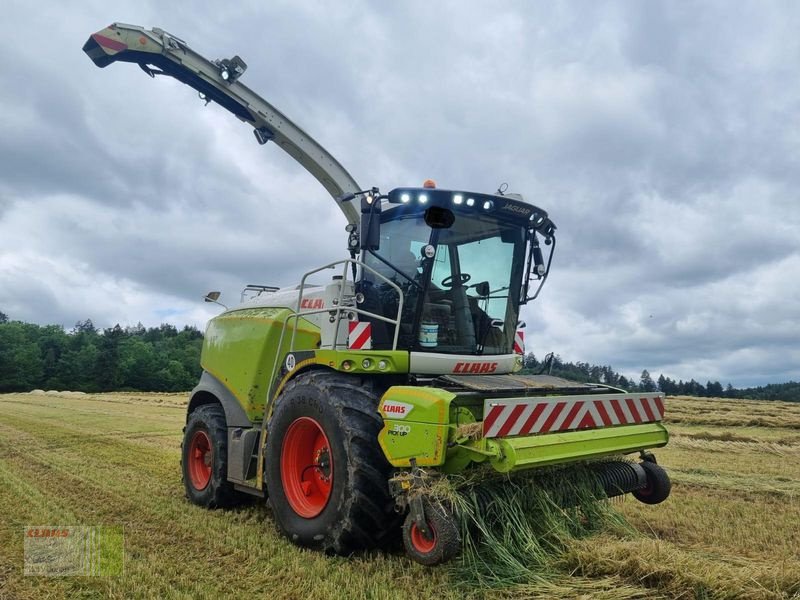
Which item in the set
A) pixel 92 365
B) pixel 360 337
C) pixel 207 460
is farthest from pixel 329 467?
pixel 92 365

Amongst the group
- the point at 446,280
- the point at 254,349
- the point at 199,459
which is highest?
the point at 446,280

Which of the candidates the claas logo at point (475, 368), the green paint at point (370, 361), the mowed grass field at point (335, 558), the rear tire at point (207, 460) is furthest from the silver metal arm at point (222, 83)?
the mowed grass field at point (335, 558)

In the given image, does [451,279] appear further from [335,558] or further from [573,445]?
[335,558]

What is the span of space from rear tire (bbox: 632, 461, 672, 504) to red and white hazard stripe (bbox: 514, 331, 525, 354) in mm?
1403

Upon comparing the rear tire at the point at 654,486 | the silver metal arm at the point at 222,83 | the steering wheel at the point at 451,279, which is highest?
the silver metal arm at the point at 222,83

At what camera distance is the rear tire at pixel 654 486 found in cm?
459

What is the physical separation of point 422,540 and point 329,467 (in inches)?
44.5

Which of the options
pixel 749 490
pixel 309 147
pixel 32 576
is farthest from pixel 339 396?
pixel 749 490

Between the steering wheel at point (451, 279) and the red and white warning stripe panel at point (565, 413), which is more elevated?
the steering wheel at point (451, 279)

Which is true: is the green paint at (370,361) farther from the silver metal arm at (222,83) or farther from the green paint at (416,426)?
the silver metal arm at (222,83)

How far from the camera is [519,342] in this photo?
5449mm

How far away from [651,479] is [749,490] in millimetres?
2354

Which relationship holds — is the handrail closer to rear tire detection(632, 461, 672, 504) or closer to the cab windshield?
the cab windshield

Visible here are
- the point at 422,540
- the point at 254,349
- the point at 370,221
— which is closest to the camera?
the point at 422,540
